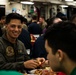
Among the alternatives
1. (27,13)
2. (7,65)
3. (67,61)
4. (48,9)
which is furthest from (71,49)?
(48,9)

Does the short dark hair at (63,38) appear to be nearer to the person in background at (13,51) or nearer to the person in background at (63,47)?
the person in background at (63,47)

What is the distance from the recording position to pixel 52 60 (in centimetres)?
145

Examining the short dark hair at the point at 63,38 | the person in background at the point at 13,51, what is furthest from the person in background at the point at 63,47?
the person in background at the point at 13,51

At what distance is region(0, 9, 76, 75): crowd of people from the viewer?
137cm

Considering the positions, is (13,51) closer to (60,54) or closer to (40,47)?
(40,47)

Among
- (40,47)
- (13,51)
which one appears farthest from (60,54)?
(40,47)

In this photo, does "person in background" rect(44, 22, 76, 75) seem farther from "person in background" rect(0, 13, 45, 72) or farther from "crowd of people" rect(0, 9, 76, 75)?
"person in background" rect(0, 13, 45, 72)

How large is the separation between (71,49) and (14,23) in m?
1.78

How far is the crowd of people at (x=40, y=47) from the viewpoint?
137 centimetres

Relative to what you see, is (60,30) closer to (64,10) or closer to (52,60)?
(52,60)

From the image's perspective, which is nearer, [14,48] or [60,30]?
[60,30]

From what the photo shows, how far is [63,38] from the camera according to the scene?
1.38 metres

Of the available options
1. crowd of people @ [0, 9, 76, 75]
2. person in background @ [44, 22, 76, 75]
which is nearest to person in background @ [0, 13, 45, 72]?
crowd of people @ [0, 9, 76, 75]

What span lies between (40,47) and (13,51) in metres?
1.00
